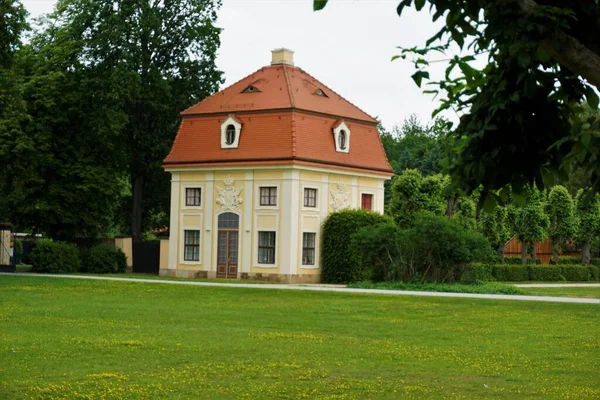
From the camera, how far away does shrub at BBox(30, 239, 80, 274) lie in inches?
1940

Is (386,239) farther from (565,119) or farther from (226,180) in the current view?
(565,119)

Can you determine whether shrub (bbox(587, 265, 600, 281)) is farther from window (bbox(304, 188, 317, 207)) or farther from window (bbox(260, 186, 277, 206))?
window (bbox(260, 186, 277, 206))

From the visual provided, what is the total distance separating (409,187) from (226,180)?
1003 cm

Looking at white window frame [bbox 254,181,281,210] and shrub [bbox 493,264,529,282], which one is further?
shrub [bbox 493,264,529,282]

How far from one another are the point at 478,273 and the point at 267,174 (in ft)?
33.3

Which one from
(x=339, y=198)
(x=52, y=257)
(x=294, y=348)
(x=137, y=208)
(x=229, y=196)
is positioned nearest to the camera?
(x=294, y=348)

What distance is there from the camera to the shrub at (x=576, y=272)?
5751 cm

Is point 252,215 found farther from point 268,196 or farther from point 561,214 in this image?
point 561,214

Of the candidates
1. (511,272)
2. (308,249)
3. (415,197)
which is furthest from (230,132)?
(511,272)

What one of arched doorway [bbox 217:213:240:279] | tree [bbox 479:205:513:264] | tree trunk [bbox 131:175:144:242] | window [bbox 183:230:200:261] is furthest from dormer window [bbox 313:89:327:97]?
tree [bbox 479:205:513:264]

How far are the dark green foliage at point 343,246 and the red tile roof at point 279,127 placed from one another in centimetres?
277

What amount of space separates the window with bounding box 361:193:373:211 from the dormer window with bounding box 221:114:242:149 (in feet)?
21.2

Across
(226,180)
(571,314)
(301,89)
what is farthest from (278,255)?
(571,314)

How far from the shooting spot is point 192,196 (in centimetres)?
5044
